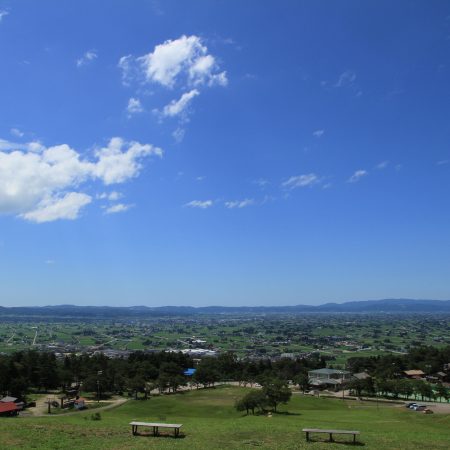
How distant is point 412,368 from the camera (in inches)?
3314

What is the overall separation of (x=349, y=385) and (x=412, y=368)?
29.3 metres

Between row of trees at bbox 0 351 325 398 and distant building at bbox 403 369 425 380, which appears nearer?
row of trees at bbox 0 351 325 398

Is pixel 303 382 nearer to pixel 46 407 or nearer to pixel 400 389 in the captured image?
pixel 400 389

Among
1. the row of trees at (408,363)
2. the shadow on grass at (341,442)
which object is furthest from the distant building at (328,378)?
the shadow on grass at (341,442)

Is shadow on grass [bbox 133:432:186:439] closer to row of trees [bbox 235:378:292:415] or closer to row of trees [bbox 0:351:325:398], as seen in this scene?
row of trees [bbox 235:378:292:415]

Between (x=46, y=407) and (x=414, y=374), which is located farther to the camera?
(x=414, y=374)

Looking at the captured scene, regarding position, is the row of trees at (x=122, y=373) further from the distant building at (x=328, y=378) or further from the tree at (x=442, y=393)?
the tree at (x=442, y=393)

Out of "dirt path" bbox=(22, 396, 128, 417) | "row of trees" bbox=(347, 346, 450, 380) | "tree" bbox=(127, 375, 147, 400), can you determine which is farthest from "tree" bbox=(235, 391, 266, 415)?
"row of trees" bbox=(347, 346, 450, 380)

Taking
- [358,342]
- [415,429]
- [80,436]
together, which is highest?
[80,436]

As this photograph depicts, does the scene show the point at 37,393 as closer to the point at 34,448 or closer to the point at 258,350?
the point at 34,448

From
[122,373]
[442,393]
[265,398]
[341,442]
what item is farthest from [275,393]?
[122,373]

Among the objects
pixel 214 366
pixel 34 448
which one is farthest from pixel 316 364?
pixel 34 448

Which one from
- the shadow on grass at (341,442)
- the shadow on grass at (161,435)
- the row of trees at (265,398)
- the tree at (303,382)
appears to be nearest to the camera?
the shadow on grass at (341,442)

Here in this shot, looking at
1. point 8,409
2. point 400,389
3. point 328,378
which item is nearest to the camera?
point 8,409
